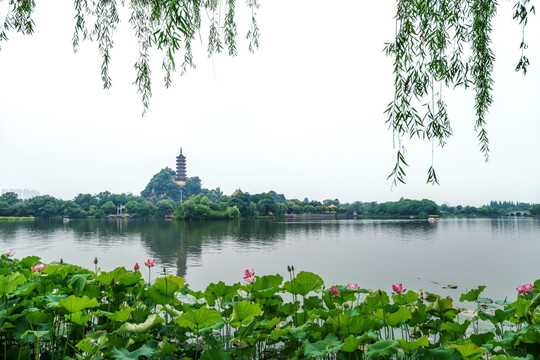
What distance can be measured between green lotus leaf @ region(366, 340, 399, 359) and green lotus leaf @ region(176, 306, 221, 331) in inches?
23.6

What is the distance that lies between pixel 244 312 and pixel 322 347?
344 millimetres

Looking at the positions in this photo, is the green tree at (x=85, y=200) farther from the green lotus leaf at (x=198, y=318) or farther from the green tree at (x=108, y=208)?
the green lotus leaf at (x=198, y=318)

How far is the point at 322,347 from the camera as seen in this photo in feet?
4.29

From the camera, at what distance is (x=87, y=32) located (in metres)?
2.26

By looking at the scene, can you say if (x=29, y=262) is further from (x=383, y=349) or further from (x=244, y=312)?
(x=383, y=349)

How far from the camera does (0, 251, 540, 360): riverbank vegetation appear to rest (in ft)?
4.18

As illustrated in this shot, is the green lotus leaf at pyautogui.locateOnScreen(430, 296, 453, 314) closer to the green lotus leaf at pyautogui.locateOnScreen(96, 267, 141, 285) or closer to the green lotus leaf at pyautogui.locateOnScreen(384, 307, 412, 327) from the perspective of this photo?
the green lotus leaf at pyautogui.locateOnScreen(384, 307, 412, 327)

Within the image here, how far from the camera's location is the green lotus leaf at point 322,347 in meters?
1.20

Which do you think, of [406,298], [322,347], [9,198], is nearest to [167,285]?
[322,347]

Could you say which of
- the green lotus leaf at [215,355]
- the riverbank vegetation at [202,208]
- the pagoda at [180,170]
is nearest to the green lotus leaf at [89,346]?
the green lotus leaf at [215,355]

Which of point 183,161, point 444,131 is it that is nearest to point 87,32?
point 444,131

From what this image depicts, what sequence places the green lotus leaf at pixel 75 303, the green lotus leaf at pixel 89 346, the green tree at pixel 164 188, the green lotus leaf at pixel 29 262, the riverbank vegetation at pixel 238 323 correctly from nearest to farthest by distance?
the green lotus leaf at pixel 89 346, the riverbank vegetation at pixel 238 323, the green lotus leaf at pixel 75 303, the green lotus leaf at pixel 29 262, the green tree at pixel 164 188

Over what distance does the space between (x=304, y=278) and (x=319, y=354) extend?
1.65 ft

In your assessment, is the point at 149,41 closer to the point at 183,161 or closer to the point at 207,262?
the point at 207,262
